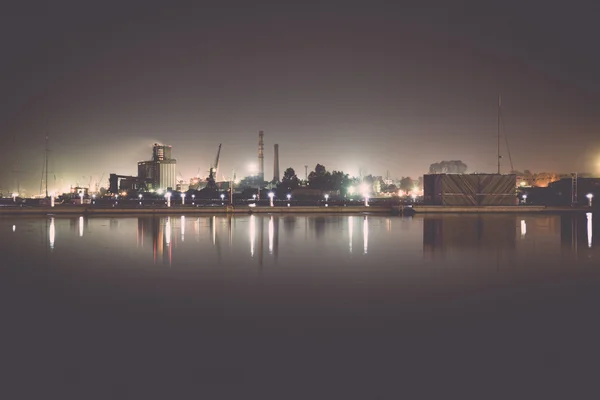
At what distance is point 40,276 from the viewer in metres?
10.8

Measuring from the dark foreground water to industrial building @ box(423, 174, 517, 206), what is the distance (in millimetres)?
32218

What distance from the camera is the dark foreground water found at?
4.86 meters

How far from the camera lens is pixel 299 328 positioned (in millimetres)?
6539

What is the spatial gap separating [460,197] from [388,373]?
42613 millimetres

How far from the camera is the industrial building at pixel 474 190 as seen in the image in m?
45.1

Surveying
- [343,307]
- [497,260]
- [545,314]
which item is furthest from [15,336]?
[497,260]

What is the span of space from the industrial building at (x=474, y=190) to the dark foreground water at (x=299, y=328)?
32.2m

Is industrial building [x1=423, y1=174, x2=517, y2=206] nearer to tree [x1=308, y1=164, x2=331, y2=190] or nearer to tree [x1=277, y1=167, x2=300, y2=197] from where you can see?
tree [x1=277, y1=167, x2=300, y2=197]

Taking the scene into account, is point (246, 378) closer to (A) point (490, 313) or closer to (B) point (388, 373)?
(B) point (388, 373)

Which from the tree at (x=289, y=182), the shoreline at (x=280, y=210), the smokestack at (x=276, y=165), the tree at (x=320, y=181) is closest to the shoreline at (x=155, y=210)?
the shoreline at (x=280, y=210)

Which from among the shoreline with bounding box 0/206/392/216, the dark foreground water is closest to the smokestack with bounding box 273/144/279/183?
the shoreline with bounding box 0/206/392/216

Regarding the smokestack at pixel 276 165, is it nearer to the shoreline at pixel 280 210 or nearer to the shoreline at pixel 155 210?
the shoreline at pixel 280 210

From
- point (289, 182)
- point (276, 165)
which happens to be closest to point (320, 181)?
point (289, 182)

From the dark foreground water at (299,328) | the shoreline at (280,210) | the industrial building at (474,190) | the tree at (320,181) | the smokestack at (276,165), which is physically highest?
the smokestack at (276,165)
